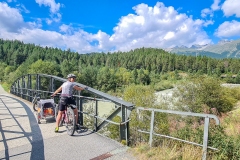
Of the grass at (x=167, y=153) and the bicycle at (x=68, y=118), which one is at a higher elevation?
the bicycle at (x=68, y=118)

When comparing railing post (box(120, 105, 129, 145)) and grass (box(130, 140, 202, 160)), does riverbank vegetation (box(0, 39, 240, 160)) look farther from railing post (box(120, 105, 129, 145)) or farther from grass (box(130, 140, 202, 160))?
railing post (box(120, 105, 129, 145))

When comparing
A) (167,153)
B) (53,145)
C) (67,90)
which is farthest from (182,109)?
(53,145)

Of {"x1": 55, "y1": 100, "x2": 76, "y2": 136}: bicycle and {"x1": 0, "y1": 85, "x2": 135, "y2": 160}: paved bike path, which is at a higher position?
{"x1": 55, "y1": 100, "x2": 76, "y2": 136}: bicycle

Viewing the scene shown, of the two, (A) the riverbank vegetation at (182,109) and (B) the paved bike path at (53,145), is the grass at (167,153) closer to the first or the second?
(A) the riverbank vegetation at (182,109)

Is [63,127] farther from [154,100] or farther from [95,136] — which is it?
[154,100]

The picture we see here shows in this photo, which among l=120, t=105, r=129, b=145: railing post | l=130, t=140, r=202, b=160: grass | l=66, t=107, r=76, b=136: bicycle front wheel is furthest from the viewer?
l=66, t=107, r=76, b=136: bicycle front wheel

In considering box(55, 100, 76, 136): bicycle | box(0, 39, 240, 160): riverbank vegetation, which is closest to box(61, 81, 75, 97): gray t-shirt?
box(55, 100, 76, 136): bicycle

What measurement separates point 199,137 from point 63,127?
356 cm

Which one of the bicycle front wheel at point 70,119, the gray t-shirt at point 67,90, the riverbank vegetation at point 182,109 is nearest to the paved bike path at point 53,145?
the bicycle front wheel at point 70,119

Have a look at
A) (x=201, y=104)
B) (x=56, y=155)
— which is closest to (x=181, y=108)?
(x=201, y=104)

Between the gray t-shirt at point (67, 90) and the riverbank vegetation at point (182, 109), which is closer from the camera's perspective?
the riverbank vegetation at point (182, 109)

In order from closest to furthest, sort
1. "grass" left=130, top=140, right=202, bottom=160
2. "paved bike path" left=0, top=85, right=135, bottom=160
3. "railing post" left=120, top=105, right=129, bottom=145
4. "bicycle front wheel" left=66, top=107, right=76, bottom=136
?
"grass" left=130, top=140, right=202, bottom=160
"paved bike path" left=0, top=85, right=135, bottom=160
"railing post" left=120, top=105, right=129, bottom=145
"bicycle front wheel" left=66, top=107, right=76, bottom=136

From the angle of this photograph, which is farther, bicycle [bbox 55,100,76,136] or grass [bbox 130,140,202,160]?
bicycle [bbox 55,100,76,136]

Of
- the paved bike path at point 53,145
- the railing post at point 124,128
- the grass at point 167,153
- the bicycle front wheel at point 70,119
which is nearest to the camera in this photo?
the grass at point 167,153
